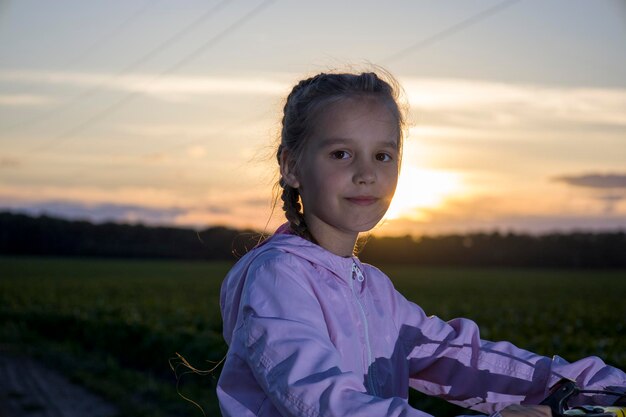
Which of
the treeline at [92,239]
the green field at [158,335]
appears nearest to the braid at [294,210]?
the green field at [158,335]

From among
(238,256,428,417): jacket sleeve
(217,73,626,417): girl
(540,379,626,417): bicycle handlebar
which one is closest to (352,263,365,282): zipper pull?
(217,73,626,417): girl

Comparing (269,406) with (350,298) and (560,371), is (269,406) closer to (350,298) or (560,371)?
(350,298)

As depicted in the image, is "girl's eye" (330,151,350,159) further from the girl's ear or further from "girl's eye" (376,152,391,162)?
the girl's ear

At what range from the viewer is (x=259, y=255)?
7.52 ft

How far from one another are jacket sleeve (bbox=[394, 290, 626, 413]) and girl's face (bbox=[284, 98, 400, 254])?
0.32 metres

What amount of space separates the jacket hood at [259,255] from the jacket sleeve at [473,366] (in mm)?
304

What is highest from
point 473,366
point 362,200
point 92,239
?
point 362,200

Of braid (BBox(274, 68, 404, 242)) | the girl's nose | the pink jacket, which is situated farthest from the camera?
braid (BBox(274, 68, 404, 242))

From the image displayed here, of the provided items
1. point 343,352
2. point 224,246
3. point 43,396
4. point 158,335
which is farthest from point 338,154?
point 224,246

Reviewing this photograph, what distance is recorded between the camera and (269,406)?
214cm

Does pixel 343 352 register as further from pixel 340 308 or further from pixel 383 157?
pixel 383 157

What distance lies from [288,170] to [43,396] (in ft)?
27.6

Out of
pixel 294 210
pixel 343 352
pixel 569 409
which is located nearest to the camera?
pixel 569 409

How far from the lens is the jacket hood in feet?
7.51
